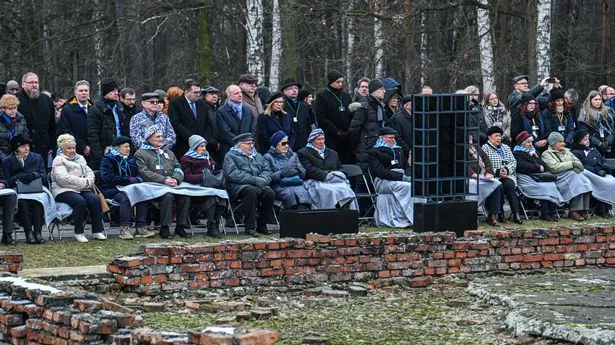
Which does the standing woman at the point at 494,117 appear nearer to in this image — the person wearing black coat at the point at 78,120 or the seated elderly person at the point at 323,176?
the seated elderly person at the point at 323,176

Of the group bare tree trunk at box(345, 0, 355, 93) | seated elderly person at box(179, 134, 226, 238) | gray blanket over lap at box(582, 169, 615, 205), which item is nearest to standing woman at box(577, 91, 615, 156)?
gray blanket over lap at box(582, 169, 615, 205)

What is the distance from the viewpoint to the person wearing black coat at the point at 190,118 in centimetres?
1795

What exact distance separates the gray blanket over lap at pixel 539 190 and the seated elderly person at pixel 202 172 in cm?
484

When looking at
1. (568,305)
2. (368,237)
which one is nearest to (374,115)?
(368,237)

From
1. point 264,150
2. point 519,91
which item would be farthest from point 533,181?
point 264,150

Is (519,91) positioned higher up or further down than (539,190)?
higher up

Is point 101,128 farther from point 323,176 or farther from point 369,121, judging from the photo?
point 369,121

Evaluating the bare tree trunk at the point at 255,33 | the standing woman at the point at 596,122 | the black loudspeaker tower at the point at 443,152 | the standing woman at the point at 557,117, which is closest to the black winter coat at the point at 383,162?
the black loudspeaker tower at the point at 443,152

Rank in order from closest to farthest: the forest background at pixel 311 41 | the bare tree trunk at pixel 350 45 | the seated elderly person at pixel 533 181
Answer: the seated elderly person at pixel 533 181 < the forest background at pixel 311 41 < the bare tree trunk at pixel 350 45

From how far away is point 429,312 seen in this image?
12617 millimetres

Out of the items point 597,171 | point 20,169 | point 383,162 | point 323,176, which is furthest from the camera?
point 597,171

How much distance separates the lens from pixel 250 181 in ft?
55.9

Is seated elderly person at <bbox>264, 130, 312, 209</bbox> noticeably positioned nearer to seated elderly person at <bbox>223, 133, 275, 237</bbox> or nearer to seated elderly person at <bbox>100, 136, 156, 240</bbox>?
seated elderly person at <bbox>223, 133, 275, 237</bbox>

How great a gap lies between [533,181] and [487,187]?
109 cm
